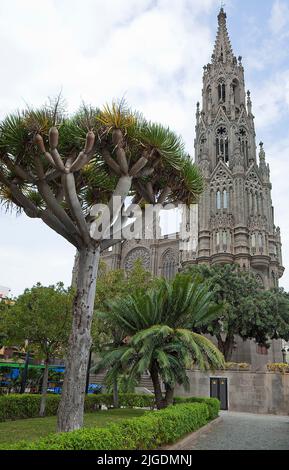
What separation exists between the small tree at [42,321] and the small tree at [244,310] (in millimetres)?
15127

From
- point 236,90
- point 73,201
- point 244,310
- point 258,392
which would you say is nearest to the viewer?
point 73,201

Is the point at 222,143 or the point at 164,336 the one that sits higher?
the point at 222,143

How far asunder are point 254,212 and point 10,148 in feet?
132

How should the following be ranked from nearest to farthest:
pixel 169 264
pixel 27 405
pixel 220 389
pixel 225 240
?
1. pixel 27 405
2. pixel 220 389
3. pixel 225 240
4. pixel 169 264

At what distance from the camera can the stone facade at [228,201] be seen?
44.3 m

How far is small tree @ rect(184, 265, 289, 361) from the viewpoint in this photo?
30.8 m

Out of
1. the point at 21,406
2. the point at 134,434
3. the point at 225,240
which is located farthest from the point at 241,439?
the point at 225,240

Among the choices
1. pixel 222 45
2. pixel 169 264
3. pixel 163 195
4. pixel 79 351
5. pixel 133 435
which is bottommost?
pixel 133 435

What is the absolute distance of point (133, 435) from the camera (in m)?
7.95

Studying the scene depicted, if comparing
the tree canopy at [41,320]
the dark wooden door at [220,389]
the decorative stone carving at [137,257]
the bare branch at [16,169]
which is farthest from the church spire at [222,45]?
the bare branch at [16,169]

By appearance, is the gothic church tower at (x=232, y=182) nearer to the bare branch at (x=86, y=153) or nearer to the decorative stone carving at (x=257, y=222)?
the decorative stone carving at (x=257, y=222)

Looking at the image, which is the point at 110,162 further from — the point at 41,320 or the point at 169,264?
the point at 169,264

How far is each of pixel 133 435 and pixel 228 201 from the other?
4202 centimetres

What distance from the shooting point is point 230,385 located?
26.0 meters
